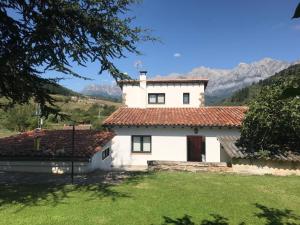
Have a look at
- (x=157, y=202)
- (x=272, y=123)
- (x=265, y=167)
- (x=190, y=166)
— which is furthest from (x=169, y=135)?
(x=157, y=202)

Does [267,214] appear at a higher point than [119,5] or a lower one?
lower

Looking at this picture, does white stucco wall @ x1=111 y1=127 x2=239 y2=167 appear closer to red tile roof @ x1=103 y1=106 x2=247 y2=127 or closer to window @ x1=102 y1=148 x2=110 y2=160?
red tile roof @ x1=103 y1=106 x2=247 y2=127

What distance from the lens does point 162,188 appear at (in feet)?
39.4

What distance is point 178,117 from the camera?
2392cm

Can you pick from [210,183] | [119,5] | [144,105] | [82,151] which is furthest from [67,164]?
[144,105]

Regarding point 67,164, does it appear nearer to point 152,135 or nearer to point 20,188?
point 20,188

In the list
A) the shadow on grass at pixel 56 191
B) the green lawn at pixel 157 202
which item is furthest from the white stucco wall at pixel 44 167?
the green lawn at pixel 157 202

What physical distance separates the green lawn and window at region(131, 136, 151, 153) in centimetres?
925

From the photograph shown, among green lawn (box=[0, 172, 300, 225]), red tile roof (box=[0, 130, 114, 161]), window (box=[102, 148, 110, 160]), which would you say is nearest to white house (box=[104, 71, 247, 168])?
window (box=[102, 148, 110, 160])

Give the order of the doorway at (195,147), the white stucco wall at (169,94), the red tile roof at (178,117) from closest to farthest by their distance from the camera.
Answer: the red tile roof at (178,117) → the doorway at (195,147) → the white stucco wall at (169,94)

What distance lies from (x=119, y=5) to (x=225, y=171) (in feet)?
Result: 33.6

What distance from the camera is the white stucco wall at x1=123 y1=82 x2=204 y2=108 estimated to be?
27766 millimetres

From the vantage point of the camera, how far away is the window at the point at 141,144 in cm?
2320

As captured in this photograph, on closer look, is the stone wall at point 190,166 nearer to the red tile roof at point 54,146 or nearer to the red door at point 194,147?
the red tile roof at point 54,146
